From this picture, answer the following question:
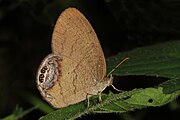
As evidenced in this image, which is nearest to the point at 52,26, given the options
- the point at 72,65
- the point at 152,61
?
the point at 72,65

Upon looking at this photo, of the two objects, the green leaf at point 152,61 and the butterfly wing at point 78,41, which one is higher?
the butterfly wing at point 78,41

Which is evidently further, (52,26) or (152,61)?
(52,26)

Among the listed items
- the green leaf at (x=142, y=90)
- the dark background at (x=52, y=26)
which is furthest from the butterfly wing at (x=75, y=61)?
the dark background at (x=52, y=26)

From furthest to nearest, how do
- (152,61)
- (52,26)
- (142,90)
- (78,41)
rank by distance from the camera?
A: (52,26) < (152,61) < (78,41) < (142,90)

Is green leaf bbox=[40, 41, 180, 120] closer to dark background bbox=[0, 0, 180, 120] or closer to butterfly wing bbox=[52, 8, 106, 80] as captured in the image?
butterfly wing bbox=[52, 8, 106, 80]

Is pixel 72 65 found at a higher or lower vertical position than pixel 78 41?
lower

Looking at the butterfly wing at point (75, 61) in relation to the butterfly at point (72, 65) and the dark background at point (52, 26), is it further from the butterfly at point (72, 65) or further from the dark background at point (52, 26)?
the dark background at point (52, 26)

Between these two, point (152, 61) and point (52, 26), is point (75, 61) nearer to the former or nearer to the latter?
point (152, 61)
